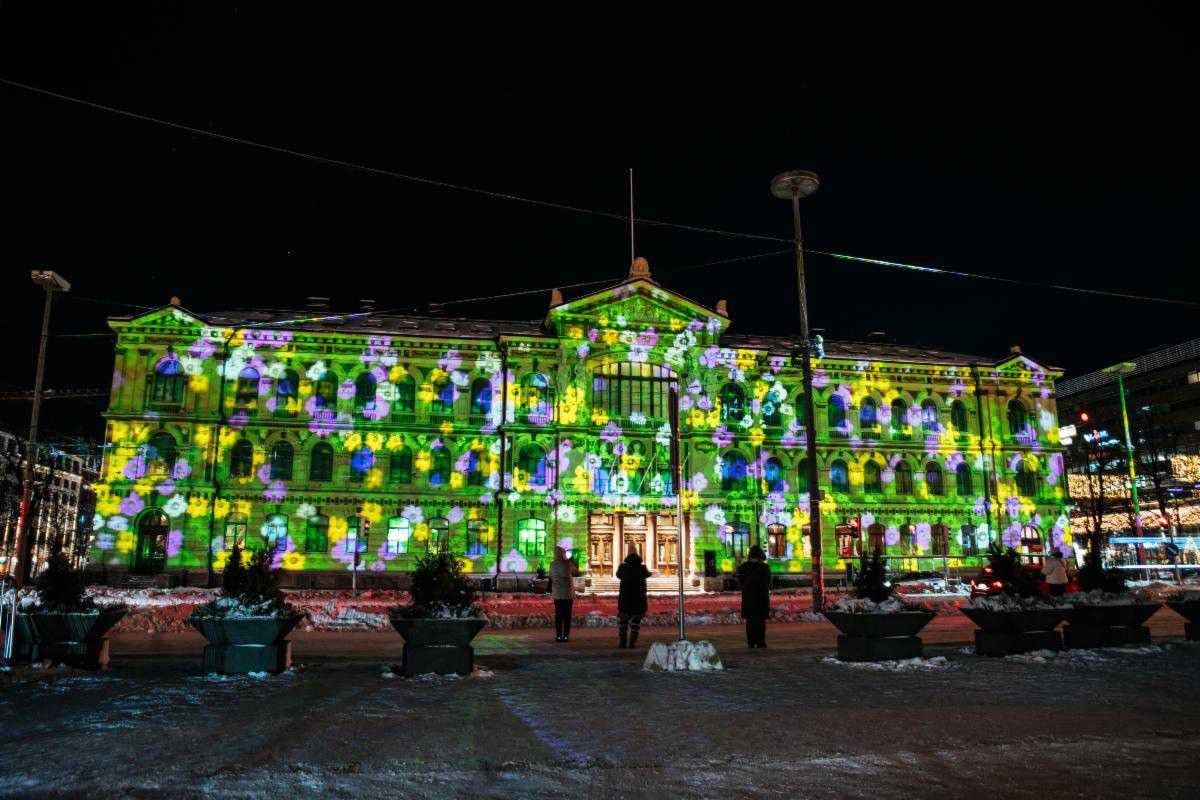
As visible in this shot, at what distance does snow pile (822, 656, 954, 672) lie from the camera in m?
11.0

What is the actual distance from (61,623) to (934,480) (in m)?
44.2

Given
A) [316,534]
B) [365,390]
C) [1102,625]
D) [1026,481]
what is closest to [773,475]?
[1026,481]

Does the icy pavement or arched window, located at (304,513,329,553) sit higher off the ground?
arched window, located at (304,513,329,553)

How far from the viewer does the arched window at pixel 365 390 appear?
4175 cm

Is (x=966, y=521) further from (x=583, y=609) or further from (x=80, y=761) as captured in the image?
(x=80, y=761)

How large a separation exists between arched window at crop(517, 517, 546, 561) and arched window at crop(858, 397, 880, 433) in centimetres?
1832

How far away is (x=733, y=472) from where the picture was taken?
44156 millimetres

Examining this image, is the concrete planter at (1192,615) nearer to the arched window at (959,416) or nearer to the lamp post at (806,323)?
the lamp post at (806,323)

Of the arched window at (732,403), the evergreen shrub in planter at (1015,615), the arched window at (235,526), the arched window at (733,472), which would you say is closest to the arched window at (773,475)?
the arched window at (733,472)

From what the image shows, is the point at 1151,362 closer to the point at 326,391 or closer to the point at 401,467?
the point at 401,467

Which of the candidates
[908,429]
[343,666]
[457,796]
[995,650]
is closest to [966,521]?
[908,429]

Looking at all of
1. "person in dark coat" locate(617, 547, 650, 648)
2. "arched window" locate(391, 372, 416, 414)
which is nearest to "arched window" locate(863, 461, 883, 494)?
"arched window" locate(391, 372, 416, 414)

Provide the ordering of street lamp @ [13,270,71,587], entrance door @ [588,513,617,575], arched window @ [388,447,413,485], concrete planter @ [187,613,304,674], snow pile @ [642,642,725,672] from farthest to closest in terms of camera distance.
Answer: arched window @ [388,447,413,485] → entrance door @ [588,513,617,575] → street lamp @ [13,270,71,587] → snow pile @ [642,642,725,672] → concrete planter @ [187,613,304,674]

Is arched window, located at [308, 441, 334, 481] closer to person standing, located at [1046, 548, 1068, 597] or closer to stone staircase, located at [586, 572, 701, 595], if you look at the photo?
stone staircase, located at [586, 572, 701, 595]
